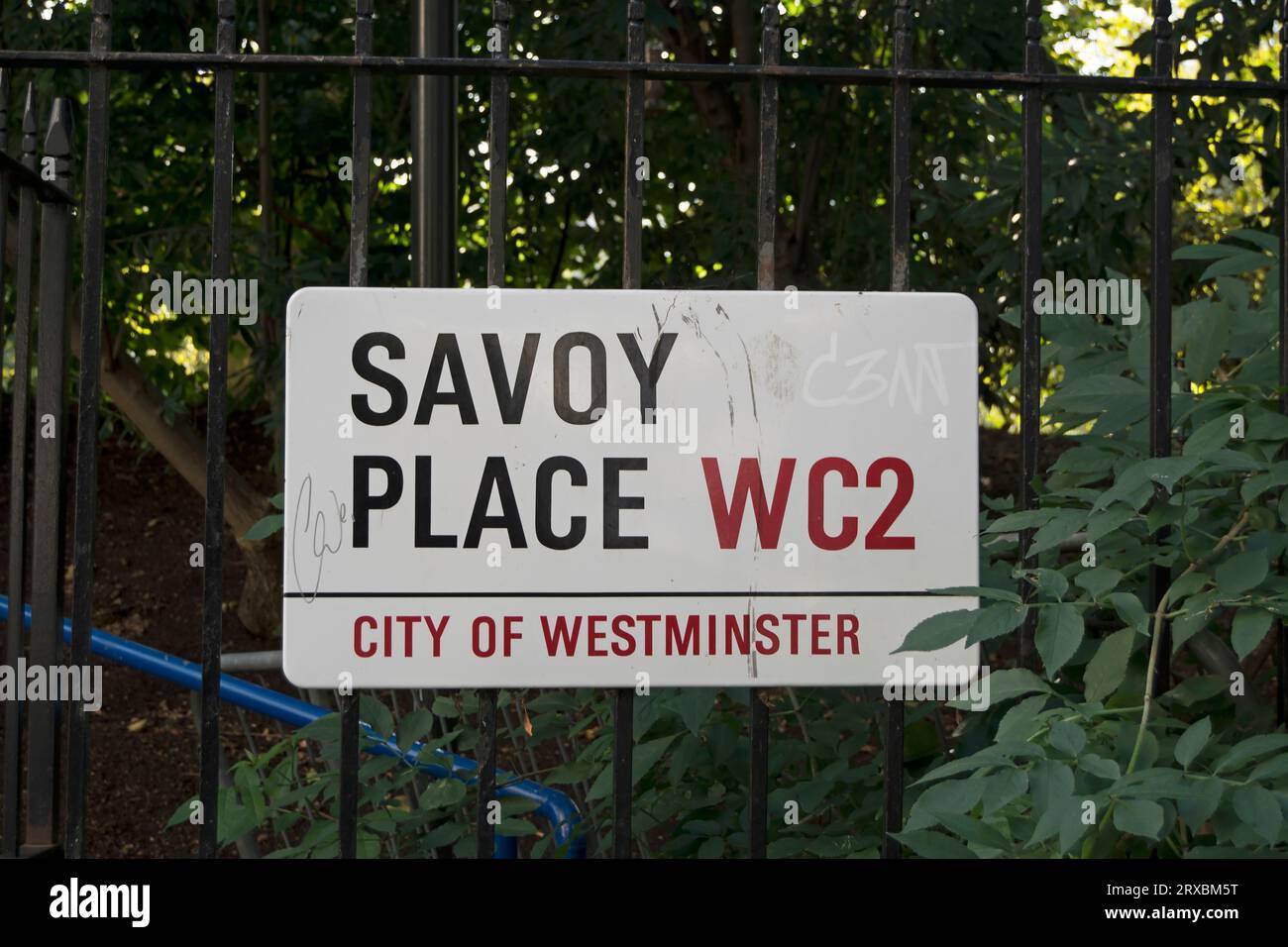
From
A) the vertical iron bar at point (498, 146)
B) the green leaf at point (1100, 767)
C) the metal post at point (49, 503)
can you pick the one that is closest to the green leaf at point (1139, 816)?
the green leaf at point (1100, 767)

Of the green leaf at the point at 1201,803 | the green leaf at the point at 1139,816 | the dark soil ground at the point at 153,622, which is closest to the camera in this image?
the green leaf at the point at 1139,816

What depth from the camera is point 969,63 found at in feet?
17.6

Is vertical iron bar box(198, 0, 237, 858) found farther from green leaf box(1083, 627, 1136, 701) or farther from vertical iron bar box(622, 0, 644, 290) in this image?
green leaf box(1083, 627, 1136, 701)

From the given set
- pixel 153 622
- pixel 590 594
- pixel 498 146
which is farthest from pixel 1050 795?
pixel 153 622

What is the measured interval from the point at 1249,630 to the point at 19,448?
2.28m

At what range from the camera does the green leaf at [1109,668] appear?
2164mm

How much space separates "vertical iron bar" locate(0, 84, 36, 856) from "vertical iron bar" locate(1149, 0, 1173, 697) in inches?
83.4

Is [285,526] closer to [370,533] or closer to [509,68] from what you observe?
[370,533]

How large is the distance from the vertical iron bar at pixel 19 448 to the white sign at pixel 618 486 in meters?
0.61

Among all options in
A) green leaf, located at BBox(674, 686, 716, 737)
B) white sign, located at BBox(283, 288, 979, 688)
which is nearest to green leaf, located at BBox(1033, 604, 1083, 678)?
white sign, located at BBox(283, 288, 979, 688)

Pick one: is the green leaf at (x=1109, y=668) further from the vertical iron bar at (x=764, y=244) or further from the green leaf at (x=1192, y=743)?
the vertical iron bar at (x=764, y=244)

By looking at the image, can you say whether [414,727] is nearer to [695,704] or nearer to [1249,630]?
[695,704]

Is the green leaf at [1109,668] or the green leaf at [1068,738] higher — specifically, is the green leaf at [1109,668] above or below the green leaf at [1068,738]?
above
